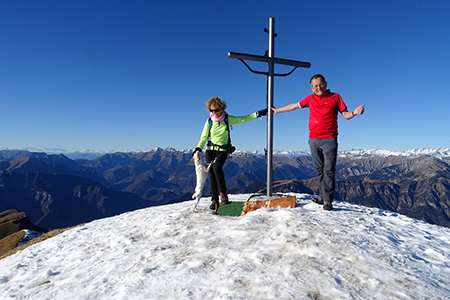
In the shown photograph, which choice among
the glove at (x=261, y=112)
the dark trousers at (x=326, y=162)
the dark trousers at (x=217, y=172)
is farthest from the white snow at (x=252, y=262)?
the glove at (x=261, y=112)

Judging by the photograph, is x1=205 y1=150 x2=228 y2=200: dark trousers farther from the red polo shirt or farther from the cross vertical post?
the red polo shirt

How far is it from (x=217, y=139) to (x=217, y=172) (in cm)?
114

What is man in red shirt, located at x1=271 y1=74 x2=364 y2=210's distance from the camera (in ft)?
22.4

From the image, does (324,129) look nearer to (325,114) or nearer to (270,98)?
(325,114)

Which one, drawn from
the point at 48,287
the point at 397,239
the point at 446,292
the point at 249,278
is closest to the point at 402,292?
the point at 446,292

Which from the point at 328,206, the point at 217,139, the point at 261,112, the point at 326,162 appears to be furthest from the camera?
the point at 261,112

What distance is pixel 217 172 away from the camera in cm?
784

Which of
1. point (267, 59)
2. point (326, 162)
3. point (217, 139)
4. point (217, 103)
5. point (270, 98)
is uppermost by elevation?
point (267, 59)

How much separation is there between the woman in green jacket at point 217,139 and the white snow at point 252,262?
4.92 ft

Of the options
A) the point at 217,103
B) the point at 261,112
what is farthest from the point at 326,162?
the point at 217,103

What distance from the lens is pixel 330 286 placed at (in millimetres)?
3207

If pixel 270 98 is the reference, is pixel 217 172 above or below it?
below

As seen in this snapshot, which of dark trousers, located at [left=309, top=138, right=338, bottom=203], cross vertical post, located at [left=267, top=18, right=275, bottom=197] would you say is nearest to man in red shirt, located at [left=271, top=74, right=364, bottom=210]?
dark trousers, located at [left=309, top=138, right=338, bottom=203]

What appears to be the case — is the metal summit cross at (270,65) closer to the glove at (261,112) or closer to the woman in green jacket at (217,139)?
the glove at (261,112)
